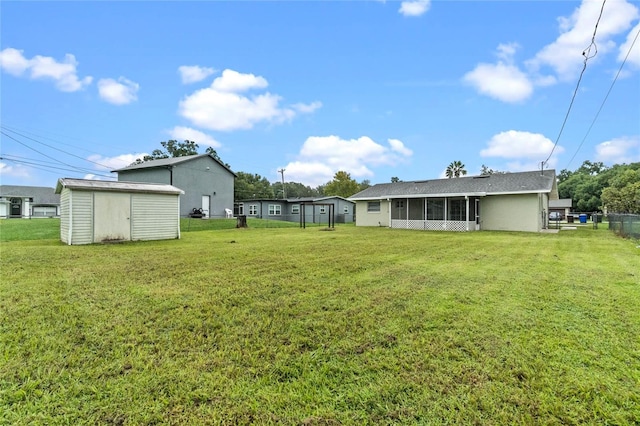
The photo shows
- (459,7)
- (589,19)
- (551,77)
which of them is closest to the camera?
(589,19)

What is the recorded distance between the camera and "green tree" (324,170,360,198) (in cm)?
4922

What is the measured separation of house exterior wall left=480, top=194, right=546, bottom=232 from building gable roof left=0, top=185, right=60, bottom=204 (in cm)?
4899

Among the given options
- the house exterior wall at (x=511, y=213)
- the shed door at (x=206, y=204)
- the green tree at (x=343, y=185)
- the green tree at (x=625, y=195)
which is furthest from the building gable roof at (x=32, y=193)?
the green tree at (x=625, y=195)

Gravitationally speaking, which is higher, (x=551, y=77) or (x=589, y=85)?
(x=551, y=77)

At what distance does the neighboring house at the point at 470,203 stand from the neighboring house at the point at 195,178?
12605mm

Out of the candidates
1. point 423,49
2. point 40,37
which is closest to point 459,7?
point 423,49

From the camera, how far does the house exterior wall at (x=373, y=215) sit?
78.6 feet

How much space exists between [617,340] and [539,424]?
1.91 m

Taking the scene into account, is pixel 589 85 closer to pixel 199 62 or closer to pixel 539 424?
A: pixel 539 424

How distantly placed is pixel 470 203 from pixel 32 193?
5029cm

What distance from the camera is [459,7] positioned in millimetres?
11461

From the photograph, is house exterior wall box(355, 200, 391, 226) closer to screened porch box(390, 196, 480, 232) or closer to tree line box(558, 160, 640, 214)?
screened porch box(390, 196, 480, 232)

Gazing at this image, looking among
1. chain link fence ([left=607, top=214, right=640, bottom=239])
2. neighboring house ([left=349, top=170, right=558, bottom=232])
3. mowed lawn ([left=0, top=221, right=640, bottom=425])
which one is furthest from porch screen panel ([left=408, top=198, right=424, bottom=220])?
mowed lawn ([left=0, top=221, right=640, bottom=425])

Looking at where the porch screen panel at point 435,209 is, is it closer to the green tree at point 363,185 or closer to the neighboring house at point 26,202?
the green tree at point 363,185
